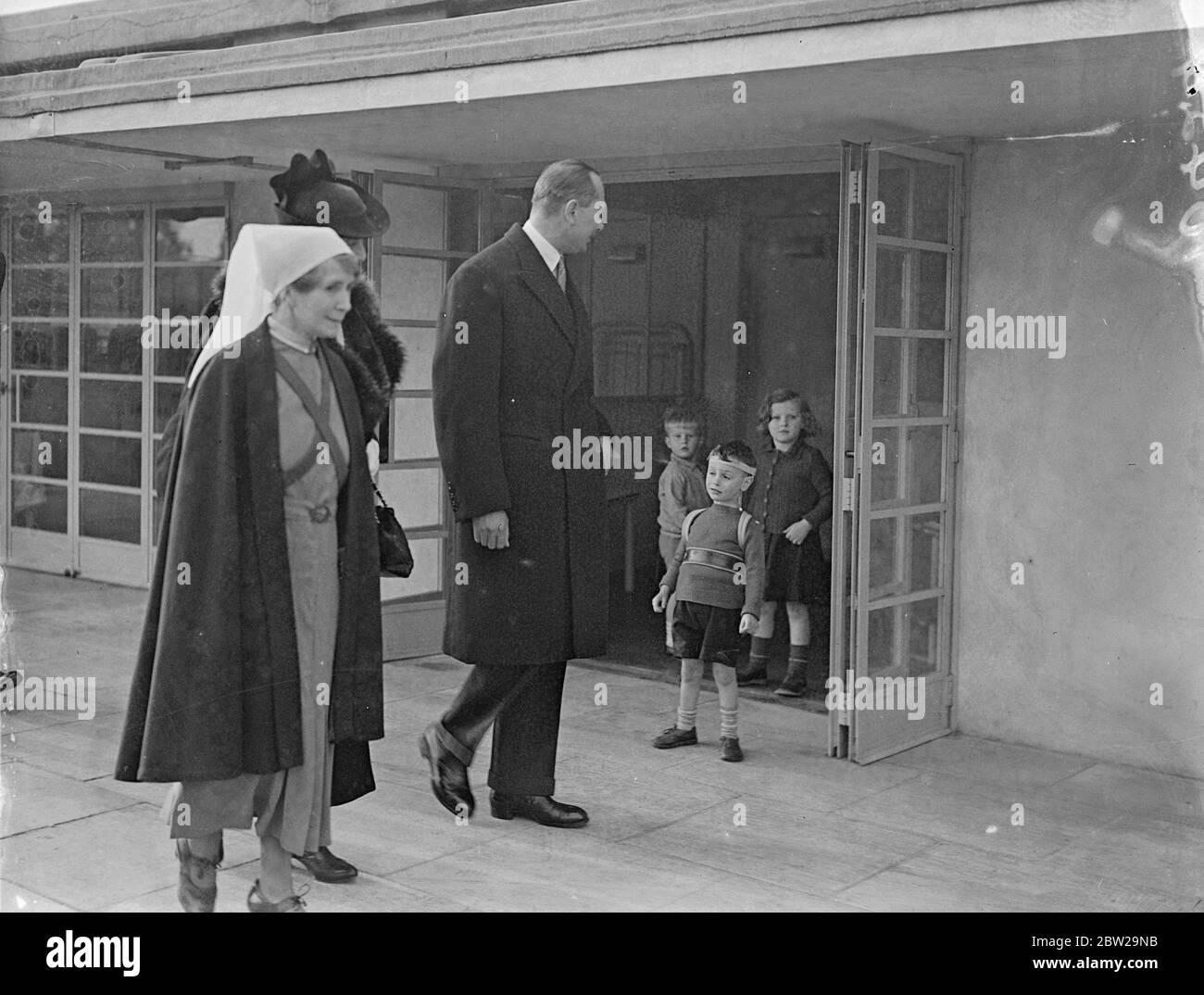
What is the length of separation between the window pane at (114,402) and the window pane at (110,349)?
3.2 inches

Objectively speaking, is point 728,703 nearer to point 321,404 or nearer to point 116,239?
point 321,404

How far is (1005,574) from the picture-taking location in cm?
529

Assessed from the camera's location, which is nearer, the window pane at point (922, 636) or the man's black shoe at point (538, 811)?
the man's black shoe at point (538, 811)

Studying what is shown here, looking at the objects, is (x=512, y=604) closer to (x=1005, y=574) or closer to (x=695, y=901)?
(x=695, y=901)

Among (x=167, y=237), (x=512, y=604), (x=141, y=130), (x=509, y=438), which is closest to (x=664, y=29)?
(x=509, y=438)

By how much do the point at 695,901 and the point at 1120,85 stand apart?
2.42 m

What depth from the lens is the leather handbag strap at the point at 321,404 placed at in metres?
3.35

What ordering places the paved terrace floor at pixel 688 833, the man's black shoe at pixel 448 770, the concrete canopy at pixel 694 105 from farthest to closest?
the man's black shoe at pixel 448 770 → the paved terrace floor at pixel 688 833 → the concrete canopy at pixel 694 105

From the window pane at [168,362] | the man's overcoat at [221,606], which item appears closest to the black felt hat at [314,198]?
the man's overcoat at [221,606]

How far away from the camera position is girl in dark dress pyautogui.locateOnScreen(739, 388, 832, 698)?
6008 millimetres

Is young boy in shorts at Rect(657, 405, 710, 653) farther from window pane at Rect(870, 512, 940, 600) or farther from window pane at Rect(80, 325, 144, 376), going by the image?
window pane at Rect(80, 325, 144, 376)

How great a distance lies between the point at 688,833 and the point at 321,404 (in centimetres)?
172

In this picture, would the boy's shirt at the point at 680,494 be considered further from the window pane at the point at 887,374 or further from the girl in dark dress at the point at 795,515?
the window pane at the point at 887,374
